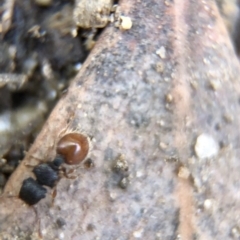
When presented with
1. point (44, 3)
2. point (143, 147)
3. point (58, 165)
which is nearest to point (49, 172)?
point (58, 165)

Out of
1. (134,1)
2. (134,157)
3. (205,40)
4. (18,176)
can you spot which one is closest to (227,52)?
(205,40)

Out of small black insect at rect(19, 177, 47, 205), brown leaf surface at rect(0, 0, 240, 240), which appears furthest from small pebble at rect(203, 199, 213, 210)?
small black insect at rect(19, 177, 47, 205)

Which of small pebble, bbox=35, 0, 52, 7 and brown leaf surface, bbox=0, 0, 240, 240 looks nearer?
brown leaf surface, bbox=0, 0, 240, 240

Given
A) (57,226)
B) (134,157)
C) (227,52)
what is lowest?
(57,226)

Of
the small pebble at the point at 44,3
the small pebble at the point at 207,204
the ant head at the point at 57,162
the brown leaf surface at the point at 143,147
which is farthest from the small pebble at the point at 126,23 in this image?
the small pebble at the point at 207,204

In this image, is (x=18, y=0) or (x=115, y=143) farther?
(x=18, y=0)

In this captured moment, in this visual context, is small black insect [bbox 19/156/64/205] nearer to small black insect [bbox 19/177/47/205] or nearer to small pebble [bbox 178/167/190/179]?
small black insect [bbox 19/177/47/205]

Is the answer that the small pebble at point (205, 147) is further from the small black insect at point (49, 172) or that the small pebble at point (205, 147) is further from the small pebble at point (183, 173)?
the small black insect at point (49, 172)

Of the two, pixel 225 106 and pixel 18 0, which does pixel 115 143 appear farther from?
pixel 18 0
